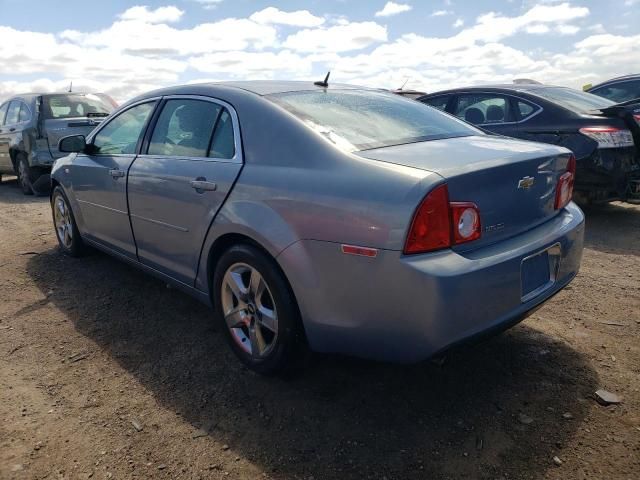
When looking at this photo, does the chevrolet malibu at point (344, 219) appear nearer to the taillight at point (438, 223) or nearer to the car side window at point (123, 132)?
the taillight at point (438, 223)

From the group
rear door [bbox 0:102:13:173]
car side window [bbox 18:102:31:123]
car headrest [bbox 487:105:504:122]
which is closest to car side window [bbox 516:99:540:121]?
car headrest [bbox 487:105:504:122]

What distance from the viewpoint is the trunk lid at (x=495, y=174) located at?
7.36ft

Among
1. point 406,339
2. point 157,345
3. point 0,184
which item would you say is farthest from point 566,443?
point 0,184

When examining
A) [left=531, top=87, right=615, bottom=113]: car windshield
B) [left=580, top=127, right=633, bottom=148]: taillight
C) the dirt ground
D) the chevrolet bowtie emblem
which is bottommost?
the dirt ground

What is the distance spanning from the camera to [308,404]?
2.58 meters

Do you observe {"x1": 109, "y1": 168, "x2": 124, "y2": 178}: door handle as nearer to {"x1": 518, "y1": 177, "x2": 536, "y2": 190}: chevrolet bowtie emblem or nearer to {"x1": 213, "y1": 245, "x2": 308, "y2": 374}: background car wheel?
{"x1": 213, "y1": 245, "x2": 308, "y2": 374}: background car wheel

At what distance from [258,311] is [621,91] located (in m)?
Answer: 8.46

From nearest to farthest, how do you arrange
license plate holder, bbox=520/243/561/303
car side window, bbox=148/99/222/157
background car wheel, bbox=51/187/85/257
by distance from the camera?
license plate holder, bbox=520/243/561/303, car side window, bbox=148/99/222/157, background car wheel, bbox=51/187/85/257

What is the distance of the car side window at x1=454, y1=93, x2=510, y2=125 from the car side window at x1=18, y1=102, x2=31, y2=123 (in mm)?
6939

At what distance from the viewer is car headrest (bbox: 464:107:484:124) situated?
21.6 ft

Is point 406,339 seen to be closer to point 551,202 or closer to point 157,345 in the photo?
point 551,202

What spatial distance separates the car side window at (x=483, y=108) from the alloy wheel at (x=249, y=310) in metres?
4.66

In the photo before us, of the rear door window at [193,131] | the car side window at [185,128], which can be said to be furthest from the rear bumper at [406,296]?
the car side window at [185,128]

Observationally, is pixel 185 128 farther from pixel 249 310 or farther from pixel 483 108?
pixel 483 108
